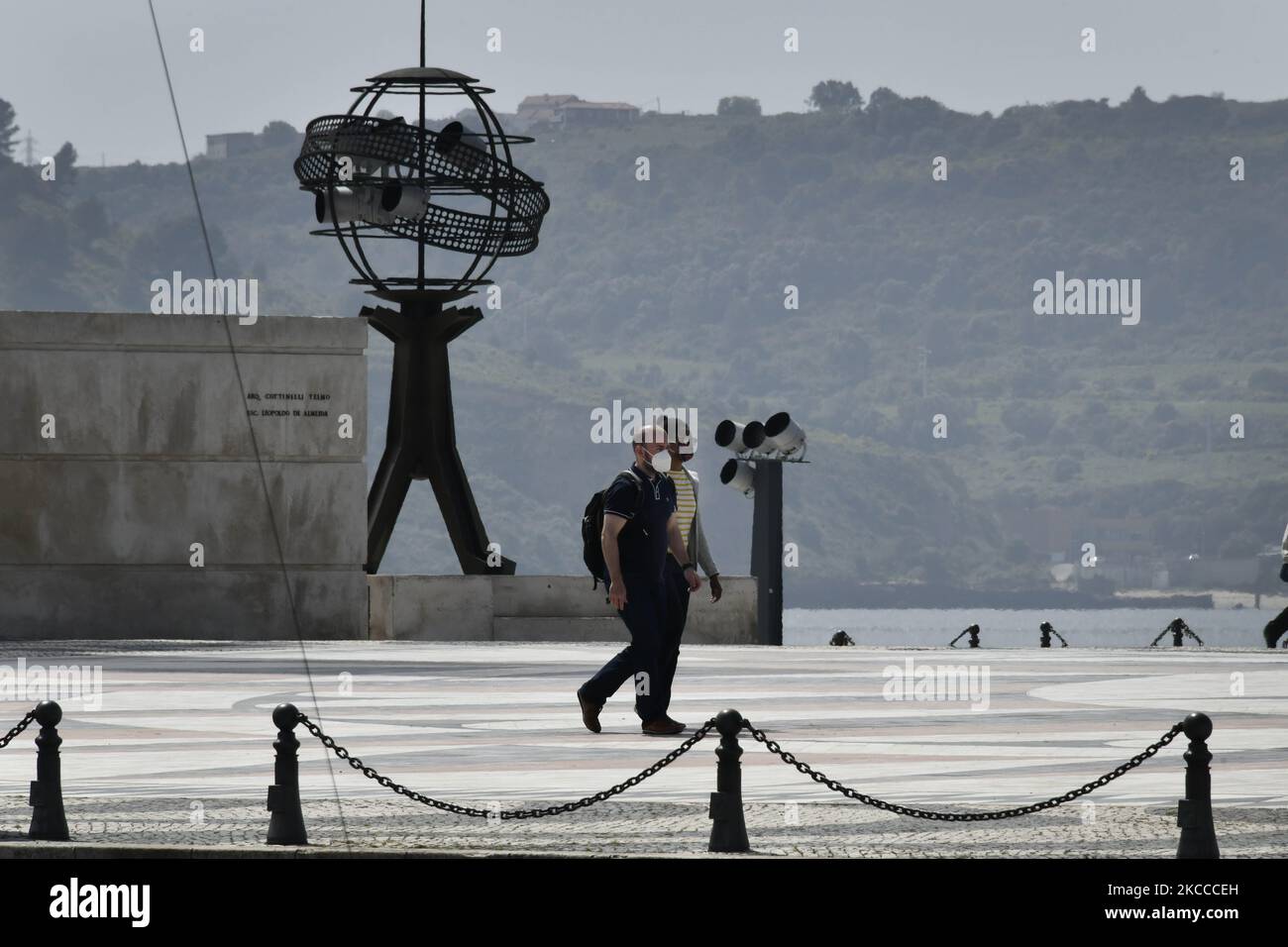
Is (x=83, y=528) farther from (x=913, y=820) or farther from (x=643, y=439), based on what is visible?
(x=913, y=820)

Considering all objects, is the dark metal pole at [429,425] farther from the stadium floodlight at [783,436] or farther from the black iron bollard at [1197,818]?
the black iron bollard at [1197,818]

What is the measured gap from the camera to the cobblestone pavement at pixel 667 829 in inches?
402

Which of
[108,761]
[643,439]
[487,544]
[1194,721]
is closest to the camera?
[1194,721]

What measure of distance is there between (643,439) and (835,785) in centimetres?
462

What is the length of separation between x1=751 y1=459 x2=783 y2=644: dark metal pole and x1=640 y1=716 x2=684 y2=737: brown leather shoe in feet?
71.4

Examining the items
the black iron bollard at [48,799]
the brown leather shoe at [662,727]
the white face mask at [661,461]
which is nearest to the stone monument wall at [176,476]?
the white face mask at [661,461]

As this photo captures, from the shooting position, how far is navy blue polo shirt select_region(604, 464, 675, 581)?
1516 cm

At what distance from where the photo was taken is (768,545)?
3747 centimetres

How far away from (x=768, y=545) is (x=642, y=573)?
73.0 feet

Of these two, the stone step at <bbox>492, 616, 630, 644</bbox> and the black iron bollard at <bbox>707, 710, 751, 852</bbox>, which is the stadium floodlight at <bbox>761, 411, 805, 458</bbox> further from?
the black iron bollard at <bbox>707, 710, 751, 852</bbox>

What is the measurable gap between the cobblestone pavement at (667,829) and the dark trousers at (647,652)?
347cm

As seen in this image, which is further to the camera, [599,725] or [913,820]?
[599,725]

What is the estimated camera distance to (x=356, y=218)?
101 feet
